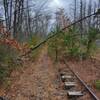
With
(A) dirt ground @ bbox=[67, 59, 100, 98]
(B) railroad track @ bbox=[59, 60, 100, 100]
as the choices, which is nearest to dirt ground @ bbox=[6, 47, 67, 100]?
(B) railroad track @ bbox=[59, 60, 100, 100]

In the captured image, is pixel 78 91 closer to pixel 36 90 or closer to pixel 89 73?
pixel 36 90

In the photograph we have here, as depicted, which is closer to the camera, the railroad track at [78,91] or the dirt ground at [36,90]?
the railroad track at [78,91]

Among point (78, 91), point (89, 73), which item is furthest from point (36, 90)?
point (89, 73)

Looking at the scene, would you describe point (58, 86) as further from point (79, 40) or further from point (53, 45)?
point (79, 40)


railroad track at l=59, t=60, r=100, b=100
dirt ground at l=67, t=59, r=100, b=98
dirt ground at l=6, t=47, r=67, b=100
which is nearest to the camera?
railroad track at l=59, t=60, r=100, b=100

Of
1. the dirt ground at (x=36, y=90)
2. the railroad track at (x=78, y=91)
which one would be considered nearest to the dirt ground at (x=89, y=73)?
the railroad track at (x=78, y=91)

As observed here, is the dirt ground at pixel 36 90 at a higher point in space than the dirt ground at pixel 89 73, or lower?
higher

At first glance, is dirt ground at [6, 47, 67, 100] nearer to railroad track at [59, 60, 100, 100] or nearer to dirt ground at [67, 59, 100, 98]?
railroad track at [59, 60, 100, 100]

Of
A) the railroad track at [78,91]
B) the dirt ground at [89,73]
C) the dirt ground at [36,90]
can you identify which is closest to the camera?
the railroad track at [78,91]

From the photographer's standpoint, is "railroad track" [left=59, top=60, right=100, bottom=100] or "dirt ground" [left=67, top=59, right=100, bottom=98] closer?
"railroad track" [left=59, top=60, right=100, bottom=100]

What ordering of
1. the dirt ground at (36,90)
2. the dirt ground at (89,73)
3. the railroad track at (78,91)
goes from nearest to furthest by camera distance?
the railroad track at (78,91) < the dirt ground at (36,90) < the dirt ground at (89,73)

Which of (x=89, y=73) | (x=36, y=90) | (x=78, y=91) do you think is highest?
(x=78, y=91)

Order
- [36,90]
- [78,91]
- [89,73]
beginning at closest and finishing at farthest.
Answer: [78,91] < [36,90] < [89,73]

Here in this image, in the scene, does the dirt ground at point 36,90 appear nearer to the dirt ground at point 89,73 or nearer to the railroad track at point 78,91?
the railroad track at point 78,91
